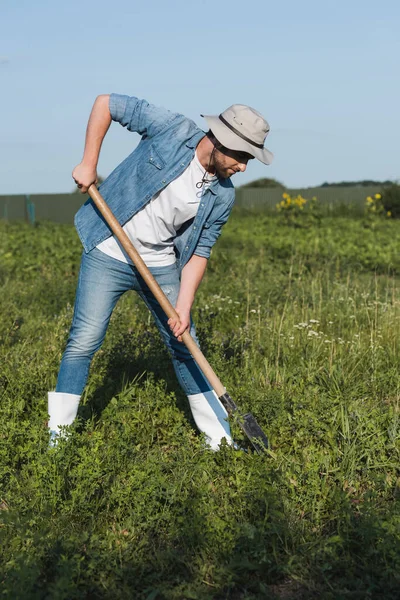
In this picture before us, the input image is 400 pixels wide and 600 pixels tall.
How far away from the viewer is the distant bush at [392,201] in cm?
2105

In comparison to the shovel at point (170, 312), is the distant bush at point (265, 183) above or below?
below

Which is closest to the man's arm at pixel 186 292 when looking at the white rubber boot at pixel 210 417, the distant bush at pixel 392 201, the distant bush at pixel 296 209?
the white rubber boot at pixel 210 417

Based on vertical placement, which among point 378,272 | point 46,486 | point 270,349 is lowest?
point 378,272

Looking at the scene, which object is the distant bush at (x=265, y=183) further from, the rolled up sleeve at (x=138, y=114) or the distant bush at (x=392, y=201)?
the rolled up sleeve at (x=138, y=114)

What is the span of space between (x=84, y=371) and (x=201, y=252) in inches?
31.8

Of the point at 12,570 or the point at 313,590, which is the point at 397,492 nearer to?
the point at 313,590

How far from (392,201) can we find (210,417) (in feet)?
59.9

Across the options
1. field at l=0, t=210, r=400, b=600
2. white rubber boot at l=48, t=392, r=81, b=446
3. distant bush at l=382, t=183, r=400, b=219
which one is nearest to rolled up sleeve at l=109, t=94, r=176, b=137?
white rubber boot at l=48, t=392, r=81, b=446

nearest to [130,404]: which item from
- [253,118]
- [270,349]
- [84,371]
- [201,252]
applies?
[84,371]

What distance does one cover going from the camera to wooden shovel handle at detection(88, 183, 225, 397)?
11.7 feet

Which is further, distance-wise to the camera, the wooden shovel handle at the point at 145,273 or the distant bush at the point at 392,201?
the distant bush at the point at 392,201

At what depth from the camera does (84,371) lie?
12.3 feet

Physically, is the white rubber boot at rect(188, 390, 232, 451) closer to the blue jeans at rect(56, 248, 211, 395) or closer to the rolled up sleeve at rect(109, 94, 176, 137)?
the blue jeans at rect(56, 248, 211, 395)

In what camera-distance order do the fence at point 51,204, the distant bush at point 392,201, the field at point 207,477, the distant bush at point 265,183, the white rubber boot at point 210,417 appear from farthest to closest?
the distant bush at point 265,183
the fence at point 51,204
the distant bush at point 392,201
the white rubber boot at point 210,417
the field at point 207,477
